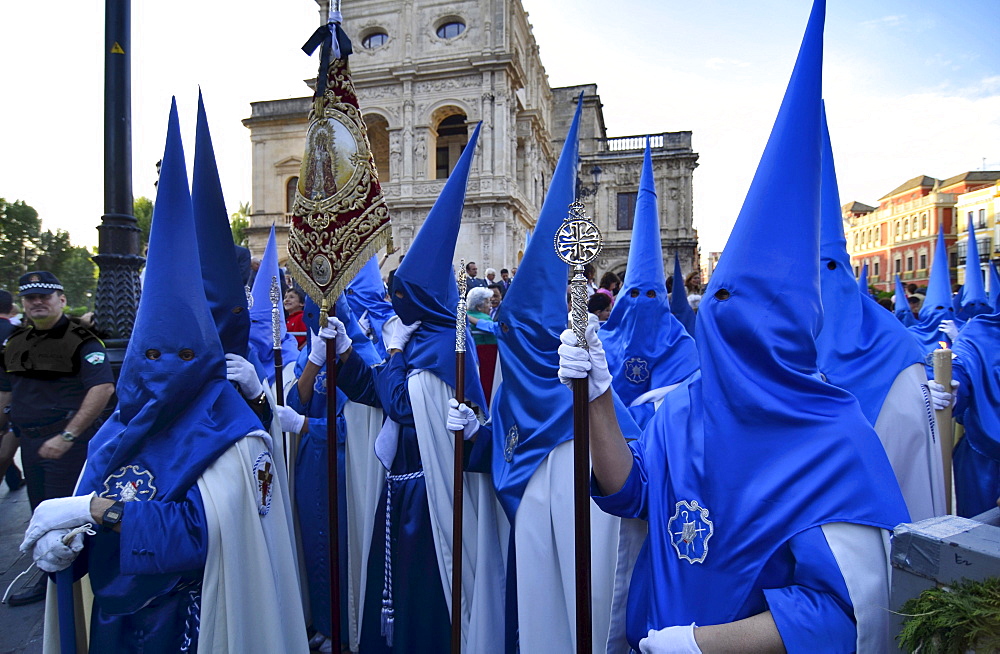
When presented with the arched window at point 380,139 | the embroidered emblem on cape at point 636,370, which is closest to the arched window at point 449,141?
the arched window at point 380,139

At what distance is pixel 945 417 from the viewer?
11.7ft

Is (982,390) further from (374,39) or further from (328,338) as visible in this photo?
(374,39)

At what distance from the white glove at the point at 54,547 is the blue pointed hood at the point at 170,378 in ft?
0.73

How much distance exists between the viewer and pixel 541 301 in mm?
2822

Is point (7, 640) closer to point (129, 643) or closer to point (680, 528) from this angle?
point (129, 643)

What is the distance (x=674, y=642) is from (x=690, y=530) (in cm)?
32

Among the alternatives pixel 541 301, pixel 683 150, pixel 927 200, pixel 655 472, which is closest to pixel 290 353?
pixel 541 301

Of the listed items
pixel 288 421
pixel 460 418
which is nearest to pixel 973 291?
pixel 460 418

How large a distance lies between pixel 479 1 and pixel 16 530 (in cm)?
2716

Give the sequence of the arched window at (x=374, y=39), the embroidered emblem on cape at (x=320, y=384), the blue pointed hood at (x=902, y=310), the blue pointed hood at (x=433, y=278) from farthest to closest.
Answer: the arched window at (x=374, y=39) < the blue pointed hood at (x=902, y=310) < the embroidered emblem on cape at (x=320, y=384) < the blue pointed hood at (x=433, y=278)

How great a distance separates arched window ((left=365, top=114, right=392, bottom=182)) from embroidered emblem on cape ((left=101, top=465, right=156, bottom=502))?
25.7 metres

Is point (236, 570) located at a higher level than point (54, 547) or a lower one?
lower

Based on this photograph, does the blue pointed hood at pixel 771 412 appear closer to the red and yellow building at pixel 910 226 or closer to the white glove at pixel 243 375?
the white glove at pixel 243 375

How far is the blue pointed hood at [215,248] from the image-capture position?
276cm
